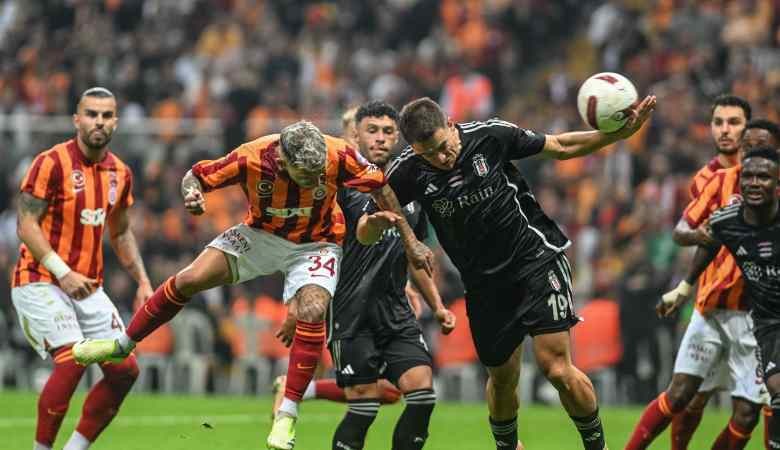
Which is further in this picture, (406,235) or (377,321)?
(377,321)

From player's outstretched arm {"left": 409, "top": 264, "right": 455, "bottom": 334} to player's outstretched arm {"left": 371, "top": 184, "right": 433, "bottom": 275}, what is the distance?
32.8 inches

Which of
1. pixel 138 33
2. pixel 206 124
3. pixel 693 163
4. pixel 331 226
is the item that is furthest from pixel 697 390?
pixel 138 33

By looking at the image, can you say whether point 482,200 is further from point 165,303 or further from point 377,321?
point 165,303

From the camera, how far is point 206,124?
21547 millimetres

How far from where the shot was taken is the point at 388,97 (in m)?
20.8

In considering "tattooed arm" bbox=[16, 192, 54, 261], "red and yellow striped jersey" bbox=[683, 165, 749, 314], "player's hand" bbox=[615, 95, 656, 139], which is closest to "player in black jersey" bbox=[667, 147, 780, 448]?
"red and yellow striped jersey" bbox=[683, 165, 749, 314]

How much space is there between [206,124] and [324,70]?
2056 millimetres

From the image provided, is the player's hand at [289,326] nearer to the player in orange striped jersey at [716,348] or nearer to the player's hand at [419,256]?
the player's hand at [419,256]

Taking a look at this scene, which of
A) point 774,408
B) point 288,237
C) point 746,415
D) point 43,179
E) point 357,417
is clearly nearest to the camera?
point 774,408

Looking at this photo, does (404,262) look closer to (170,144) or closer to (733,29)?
(733,29)

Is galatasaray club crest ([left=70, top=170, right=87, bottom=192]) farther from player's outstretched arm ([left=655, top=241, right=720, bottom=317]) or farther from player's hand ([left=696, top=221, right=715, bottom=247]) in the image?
player's hand ([left=696, top=221, right=715, bottom=247])

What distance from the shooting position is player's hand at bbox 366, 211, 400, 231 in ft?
28.0

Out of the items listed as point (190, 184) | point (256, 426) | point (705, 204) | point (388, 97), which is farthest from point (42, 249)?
point (388, 97)

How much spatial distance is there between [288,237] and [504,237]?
1310mm
